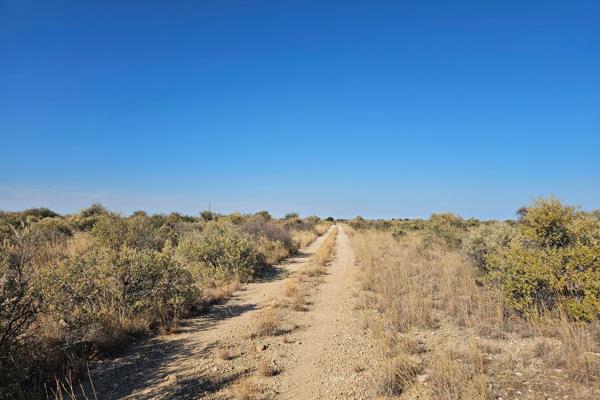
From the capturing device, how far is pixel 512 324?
664 cm

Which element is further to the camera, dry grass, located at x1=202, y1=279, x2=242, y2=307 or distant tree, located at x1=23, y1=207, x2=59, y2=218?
distant tree, located at x1=23, y1=207, x2=59, y2=218

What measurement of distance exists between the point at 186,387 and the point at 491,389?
4147 mm

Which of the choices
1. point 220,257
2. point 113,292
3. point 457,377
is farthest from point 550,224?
point 220,257

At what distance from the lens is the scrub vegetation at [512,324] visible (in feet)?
14.9

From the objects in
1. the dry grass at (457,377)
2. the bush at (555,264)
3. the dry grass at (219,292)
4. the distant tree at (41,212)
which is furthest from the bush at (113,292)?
the distant tree at (41,212)

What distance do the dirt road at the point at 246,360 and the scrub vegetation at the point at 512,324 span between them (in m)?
0.60

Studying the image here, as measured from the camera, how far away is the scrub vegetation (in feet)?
14.9

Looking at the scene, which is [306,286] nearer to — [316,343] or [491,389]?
[316,343]

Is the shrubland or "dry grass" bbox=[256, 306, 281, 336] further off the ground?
the shrubland

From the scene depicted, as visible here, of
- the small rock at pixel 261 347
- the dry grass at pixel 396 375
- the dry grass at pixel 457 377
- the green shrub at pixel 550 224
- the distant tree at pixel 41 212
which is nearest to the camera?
the dry grass at pixel 457 377

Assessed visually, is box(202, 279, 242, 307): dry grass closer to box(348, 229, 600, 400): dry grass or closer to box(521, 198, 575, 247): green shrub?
box(348, 229, 600, 400): dry grass

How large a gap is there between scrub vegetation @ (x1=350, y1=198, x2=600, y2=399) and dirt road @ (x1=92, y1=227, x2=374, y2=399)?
0.60 m

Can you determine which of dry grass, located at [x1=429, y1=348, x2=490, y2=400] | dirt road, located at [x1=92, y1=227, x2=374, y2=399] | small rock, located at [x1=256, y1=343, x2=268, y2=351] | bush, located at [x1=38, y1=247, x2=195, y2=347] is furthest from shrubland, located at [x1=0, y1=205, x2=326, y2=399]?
dry grass, located at [x1=429, y1=348, x2=490, y2=400]

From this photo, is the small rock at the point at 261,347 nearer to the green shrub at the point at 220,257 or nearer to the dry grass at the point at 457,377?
the dry grass at the point at 457,377
